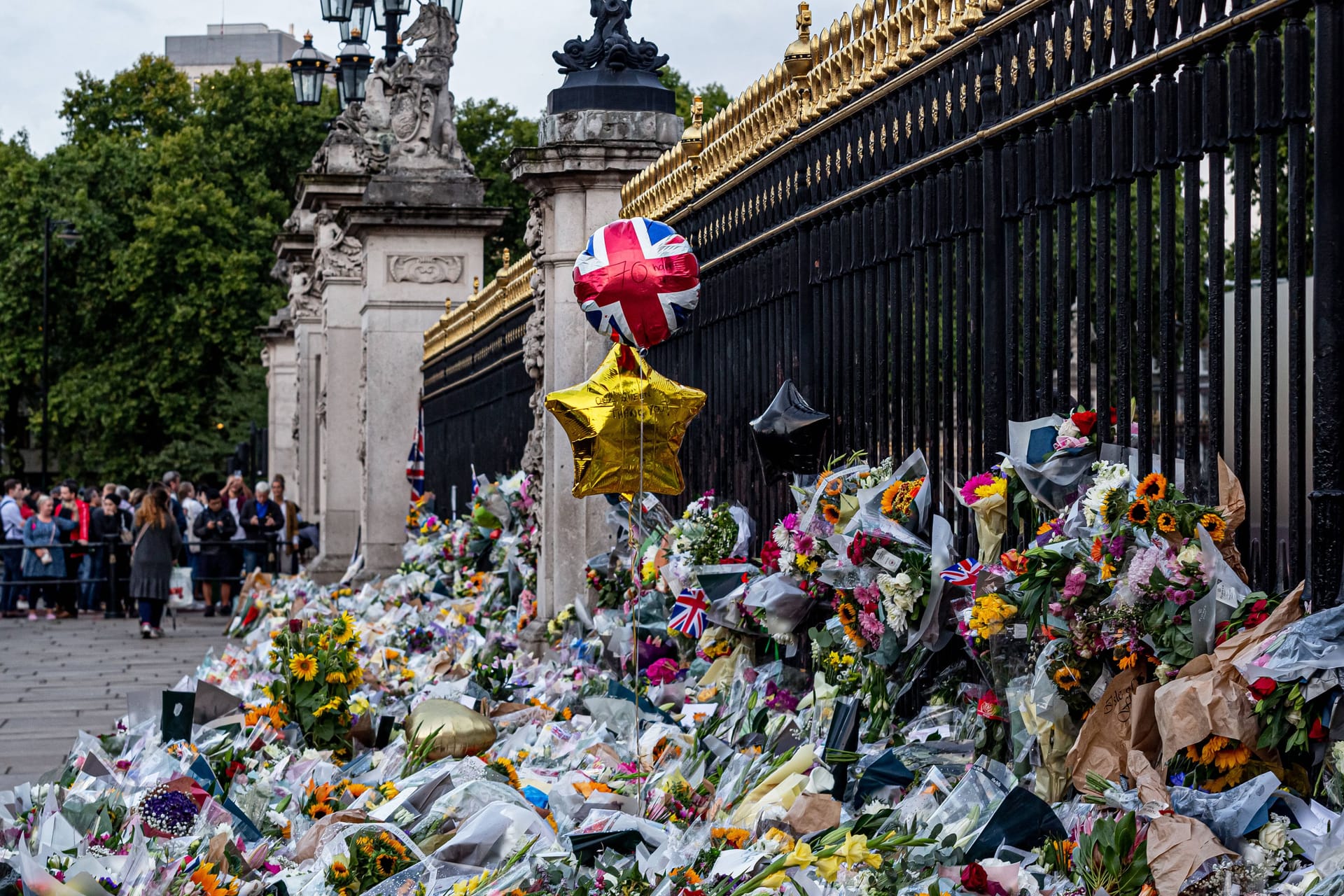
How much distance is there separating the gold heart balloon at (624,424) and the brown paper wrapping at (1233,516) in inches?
98.7

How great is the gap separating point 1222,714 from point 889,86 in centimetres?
271

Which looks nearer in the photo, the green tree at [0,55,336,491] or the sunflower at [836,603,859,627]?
the sunflower at [836,603,859,627]

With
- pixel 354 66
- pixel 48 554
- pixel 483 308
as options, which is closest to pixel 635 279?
pixel 483 308

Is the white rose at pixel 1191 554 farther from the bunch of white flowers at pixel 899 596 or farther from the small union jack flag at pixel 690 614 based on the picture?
the small union jack flag at pixel 690 614

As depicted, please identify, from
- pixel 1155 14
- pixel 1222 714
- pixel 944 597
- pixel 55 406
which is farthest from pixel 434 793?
pixel 55 406

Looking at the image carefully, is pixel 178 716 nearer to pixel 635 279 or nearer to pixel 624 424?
pixel 624 424

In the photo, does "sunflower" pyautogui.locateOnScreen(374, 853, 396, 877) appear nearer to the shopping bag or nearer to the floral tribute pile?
the floral tribute pile

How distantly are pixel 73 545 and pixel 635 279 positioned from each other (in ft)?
50.1

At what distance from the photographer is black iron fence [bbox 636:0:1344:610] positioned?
3.51m

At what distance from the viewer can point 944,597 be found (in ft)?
15.7

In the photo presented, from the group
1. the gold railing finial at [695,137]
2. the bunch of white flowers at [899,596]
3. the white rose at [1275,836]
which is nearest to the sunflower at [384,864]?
the bunch of white flowers at [899,596]

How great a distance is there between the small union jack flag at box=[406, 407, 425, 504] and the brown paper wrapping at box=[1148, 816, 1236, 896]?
475 inches

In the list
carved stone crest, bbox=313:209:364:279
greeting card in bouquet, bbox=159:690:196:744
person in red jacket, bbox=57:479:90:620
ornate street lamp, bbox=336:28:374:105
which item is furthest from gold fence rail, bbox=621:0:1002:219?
person in red jacket, bbox=57:479:90:620

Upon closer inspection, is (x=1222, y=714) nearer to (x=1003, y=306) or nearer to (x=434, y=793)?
(x=1003, y=306)
